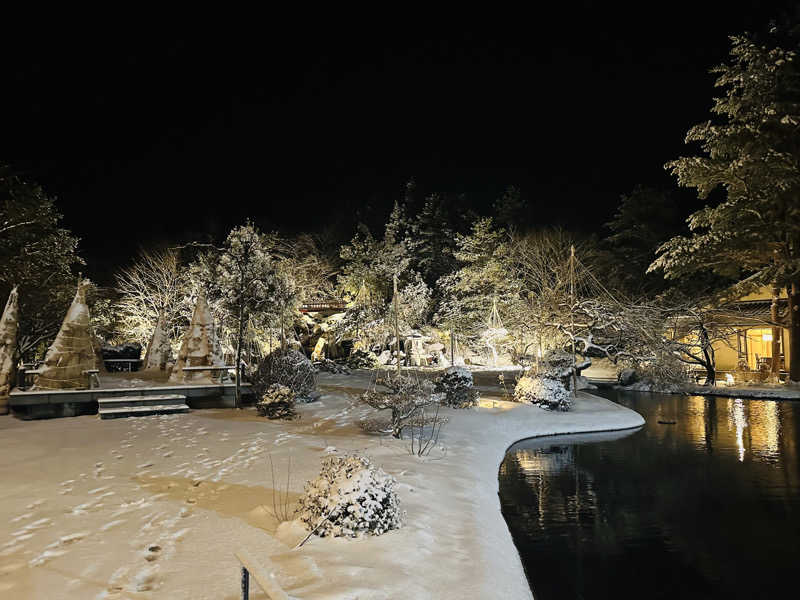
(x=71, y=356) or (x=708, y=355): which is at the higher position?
(x=708, y=355)

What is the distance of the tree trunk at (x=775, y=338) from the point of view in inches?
811

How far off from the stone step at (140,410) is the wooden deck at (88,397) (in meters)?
0.61

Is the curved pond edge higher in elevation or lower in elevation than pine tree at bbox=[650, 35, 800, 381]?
lower

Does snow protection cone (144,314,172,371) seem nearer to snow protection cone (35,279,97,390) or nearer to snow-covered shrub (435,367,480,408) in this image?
snow protection cone (35,279,97,390)

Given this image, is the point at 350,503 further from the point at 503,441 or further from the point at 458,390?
the point at 458,390

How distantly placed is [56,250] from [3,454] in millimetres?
15512

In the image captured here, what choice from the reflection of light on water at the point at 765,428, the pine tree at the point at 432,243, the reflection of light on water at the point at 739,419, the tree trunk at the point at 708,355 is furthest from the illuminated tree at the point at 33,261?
the tree trunk at the point at 708,355

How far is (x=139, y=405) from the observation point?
11.8m

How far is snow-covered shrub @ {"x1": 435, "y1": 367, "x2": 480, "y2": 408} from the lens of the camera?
13.2 m

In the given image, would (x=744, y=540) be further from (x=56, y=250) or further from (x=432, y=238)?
(x=432, y=238)

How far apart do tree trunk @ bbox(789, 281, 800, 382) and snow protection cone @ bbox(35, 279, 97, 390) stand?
22484mm

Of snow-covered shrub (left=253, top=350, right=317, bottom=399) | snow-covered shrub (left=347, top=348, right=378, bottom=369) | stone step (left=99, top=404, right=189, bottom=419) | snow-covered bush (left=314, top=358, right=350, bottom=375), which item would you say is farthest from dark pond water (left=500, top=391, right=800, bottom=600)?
snow-covered shrub (left=347, top=348, right=378, bottom=369)

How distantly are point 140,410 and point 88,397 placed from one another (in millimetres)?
1315

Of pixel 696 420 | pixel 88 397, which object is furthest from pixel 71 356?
pixel 696 420
